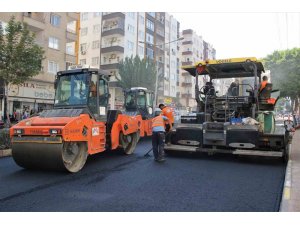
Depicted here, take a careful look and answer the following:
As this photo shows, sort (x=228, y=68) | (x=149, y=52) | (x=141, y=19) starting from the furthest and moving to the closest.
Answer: (x=149, y=52), (x=141, y=19), (x=228, y=68)

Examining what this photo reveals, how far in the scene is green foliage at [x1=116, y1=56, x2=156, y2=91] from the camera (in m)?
27.8

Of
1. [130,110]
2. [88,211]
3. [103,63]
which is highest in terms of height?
[103,63]

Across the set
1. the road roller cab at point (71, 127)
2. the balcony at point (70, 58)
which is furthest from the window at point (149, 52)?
the road roller cab at point (71, 127)

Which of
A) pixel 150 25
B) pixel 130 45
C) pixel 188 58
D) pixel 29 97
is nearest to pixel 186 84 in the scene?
pixel 188 58

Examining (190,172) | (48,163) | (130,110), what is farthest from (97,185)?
(130,110)

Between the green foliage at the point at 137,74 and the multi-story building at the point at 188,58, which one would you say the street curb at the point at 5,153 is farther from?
the multi-story building at the point at 188,58

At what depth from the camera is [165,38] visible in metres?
47.3

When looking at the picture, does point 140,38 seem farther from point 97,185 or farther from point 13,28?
point 97,185

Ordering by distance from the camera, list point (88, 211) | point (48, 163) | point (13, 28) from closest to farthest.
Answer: point (88, 211), point (48, 163), point (13, 28)

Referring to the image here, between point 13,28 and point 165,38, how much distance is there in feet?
121

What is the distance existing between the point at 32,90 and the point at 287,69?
1957cm

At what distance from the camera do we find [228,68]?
8484 mm

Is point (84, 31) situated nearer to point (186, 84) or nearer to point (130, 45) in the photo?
point (130, 45)

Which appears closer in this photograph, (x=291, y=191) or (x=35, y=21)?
(x=291, y=191)
